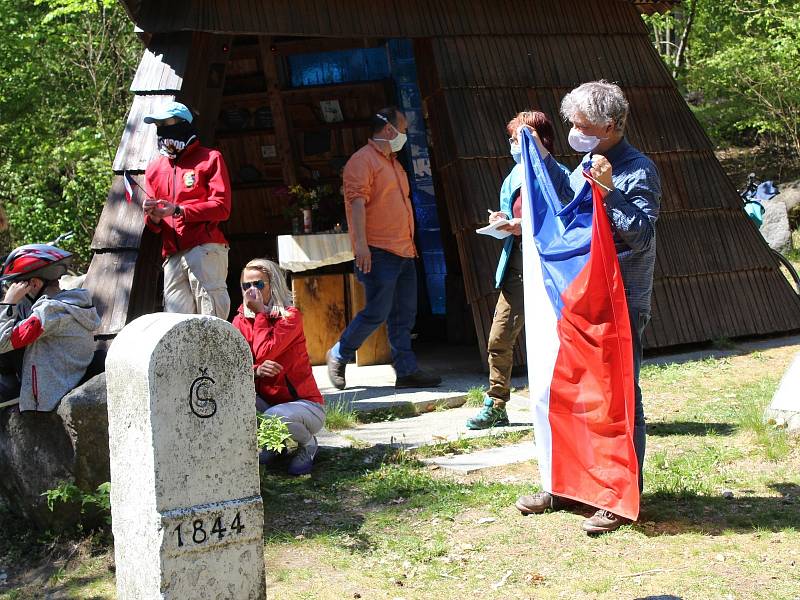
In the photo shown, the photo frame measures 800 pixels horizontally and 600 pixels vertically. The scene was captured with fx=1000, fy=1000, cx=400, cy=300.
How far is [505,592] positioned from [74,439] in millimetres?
2424

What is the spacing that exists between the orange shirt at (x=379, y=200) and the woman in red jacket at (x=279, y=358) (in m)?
2.04

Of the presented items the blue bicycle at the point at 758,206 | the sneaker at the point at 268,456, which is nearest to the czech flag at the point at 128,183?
the sneaker at the point at 268,456

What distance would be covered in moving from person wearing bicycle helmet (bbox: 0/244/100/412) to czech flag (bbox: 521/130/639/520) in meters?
2.48

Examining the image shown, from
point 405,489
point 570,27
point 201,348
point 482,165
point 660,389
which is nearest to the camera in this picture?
point 201,348

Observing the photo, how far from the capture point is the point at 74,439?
5219 millimetres

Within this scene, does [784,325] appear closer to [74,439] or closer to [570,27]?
[570,27]

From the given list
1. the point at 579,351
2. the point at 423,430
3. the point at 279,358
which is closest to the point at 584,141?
the point at 579,351

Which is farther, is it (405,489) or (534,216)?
(405,489)

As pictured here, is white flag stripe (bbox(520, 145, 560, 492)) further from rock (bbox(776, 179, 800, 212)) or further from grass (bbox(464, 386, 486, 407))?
rock (bbox(776, 179, 800, 212))

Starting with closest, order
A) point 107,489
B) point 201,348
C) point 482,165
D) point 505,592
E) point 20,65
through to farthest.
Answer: point 201,348 < point 505,592 < point 107,489 < point 482,165 < point 20,65

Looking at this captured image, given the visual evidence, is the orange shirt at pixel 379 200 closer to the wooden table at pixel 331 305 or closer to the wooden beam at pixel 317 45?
the wooden table at pixel 331 305

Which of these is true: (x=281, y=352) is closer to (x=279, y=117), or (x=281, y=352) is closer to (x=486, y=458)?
(x=486, y=458)

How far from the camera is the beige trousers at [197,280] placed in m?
7.11

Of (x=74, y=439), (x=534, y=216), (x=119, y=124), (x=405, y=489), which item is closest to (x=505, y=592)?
(x=405, y=489)
